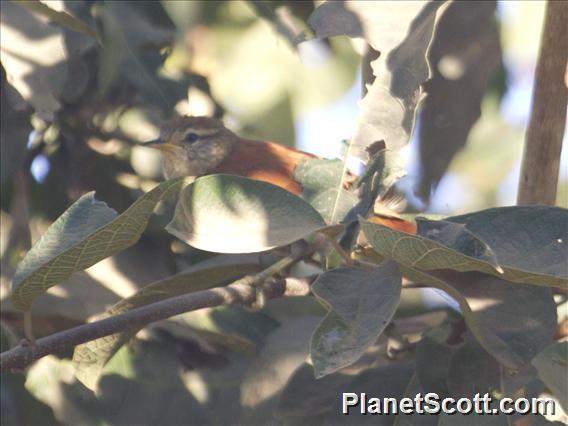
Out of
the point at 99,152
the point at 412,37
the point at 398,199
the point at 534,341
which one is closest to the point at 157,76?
the point at 99,152

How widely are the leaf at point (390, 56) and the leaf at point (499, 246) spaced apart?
253 millimetres

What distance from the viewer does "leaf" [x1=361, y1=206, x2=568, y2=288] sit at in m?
1.71

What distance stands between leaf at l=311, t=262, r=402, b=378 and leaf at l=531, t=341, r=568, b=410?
0.33 metres

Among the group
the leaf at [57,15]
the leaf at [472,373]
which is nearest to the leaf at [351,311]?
the leaf at [472,373]

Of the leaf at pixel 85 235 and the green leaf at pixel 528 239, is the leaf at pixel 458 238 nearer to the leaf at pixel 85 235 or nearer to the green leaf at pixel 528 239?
the green leaf at pixel 528 239

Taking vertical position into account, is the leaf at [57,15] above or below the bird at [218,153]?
below

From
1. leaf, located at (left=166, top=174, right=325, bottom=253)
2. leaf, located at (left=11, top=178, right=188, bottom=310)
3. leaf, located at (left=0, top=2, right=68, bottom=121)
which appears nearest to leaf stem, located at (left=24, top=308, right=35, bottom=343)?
leaf, located at (left=11, top=178, right=188, bottom=310)

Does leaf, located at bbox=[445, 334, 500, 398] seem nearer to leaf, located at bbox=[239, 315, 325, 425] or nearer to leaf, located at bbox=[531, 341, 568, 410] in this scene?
leaf, located at bbox=[531, 341, 568, 410]

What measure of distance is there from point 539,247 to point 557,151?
0.72 metres

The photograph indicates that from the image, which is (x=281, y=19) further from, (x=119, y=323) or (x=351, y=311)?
(x=351, y=311)

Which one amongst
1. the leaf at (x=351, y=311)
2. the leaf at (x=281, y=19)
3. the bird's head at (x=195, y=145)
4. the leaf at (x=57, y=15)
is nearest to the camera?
the leaf at (x=351, y=311)

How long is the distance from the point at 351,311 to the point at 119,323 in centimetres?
50

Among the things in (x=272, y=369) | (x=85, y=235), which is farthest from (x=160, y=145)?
(x=85, y=235)

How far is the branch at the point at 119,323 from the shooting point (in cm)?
194
